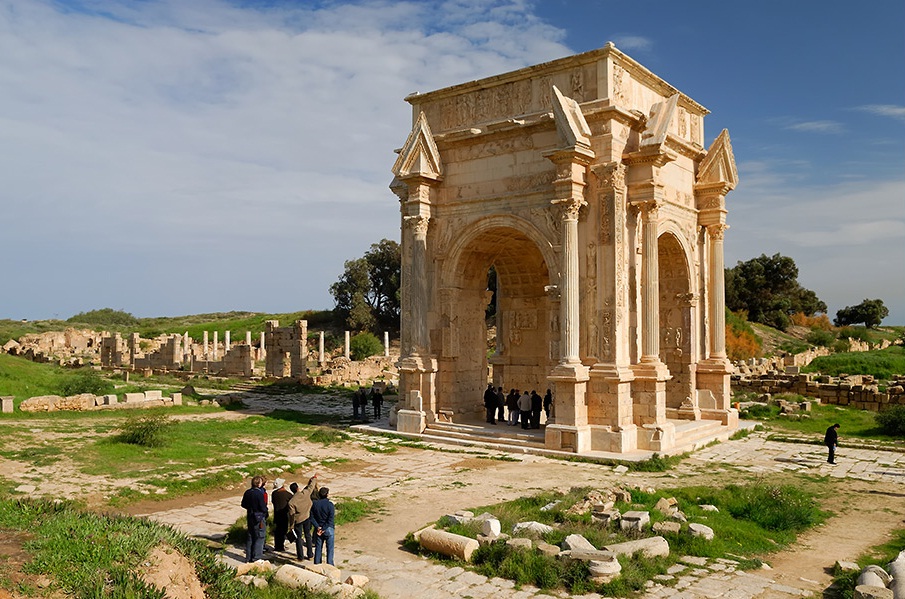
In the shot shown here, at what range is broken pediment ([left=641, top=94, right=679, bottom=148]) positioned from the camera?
1566 centimetres

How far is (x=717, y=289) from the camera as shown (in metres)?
19.3

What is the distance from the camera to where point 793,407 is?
2175 cm

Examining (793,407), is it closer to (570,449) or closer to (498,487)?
(570,449)

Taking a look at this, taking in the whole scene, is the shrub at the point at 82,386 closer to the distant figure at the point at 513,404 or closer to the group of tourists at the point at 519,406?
the group of tourists at the point at 519,406

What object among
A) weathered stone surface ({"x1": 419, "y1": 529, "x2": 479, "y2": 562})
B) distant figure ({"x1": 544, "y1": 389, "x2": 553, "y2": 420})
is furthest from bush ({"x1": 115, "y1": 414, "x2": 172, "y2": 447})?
distant figure ({"x1": 544, "y1": 389, "x2": 553, "y2": 420})

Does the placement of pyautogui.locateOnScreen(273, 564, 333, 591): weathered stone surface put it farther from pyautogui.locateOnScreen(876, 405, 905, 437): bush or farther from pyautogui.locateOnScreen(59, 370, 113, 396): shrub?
pyautogui.locateOnScreen(59, 370, 113, 396): shrub

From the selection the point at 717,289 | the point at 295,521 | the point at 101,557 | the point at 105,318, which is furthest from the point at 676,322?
the point at 105,318

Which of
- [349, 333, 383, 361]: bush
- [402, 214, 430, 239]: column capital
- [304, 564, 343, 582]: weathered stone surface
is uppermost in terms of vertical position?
[402, 214, 430, 239]: column capital

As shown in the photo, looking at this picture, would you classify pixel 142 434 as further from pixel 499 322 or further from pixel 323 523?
pixel 499 322

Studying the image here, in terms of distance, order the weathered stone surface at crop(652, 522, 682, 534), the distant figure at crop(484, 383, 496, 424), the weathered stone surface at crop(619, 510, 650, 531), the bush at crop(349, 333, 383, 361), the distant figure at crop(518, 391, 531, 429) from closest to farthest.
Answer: the weathered stone surface at crop(652, 522, 682, 534)
the weathered stone surface at crop(619, 510, 650, 531)
the distant figure at crop(518, 391, 531, 429)
the distant figure at crop(484, 383, 496, 424)
the bush at crop(349, 333, 383, 361)

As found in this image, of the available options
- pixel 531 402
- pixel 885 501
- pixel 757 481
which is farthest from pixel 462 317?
pixel 885 501

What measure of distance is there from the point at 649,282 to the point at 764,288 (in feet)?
163

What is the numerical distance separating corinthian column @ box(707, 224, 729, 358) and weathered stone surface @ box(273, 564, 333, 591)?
14.8 m

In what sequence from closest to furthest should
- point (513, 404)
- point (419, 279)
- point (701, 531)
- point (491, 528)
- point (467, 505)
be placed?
point (491, 528) → point (701, 531) → point (467, 505) → point (419, 279) → point (513, 404)
